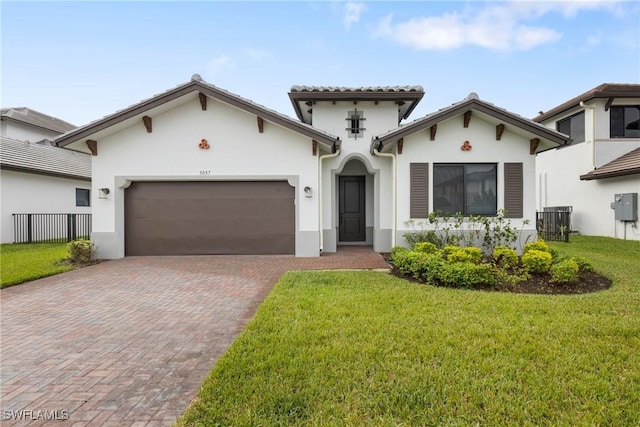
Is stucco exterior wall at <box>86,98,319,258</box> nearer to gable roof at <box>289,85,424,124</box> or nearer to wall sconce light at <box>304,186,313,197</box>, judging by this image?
wall sconce light at <box>304,186,313,197</box>

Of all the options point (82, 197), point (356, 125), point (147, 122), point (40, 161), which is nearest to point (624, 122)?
point (356, 125)

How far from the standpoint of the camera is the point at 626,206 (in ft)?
41.0

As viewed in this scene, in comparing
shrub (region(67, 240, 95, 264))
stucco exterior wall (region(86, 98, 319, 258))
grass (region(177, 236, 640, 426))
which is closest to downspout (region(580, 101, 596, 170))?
grass (region(177, 236, 640, 426))

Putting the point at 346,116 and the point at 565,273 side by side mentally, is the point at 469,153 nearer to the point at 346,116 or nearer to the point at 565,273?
the point at 346,116

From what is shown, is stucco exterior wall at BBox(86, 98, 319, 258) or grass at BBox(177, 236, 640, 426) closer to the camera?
grass at BBox(177, 236, 640, 426)

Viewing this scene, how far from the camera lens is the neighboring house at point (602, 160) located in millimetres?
12766

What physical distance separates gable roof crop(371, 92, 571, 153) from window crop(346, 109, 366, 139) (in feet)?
5.98

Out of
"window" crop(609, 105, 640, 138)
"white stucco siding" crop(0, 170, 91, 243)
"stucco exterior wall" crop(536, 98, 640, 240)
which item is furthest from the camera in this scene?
"window" crop(609, 105, 640, 138)

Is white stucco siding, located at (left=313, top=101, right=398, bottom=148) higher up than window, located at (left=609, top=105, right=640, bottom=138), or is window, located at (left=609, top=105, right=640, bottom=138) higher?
window, located at (left=609, top=105, right=640, bottom=138)

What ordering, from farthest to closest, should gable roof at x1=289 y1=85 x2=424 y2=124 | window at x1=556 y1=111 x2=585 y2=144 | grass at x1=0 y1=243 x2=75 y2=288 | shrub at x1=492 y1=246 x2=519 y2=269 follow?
window at x1=556 y1=111 x2=585 y2=144, gable roof at x1=289 y1=85 x2=424 y2=124, shrub at x1=492 y1=246 x2=519 y2=269, grass at x1=0 y1=243 x2=75 y2=288

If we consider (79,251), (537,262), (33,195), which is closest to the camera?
(537,262)

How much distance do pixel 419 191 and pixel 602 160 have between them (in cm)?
1123

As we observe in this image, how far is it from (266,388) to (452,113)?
8.82 m

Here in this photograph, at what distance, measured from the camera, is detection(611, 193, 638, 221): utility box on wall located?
1220cm
